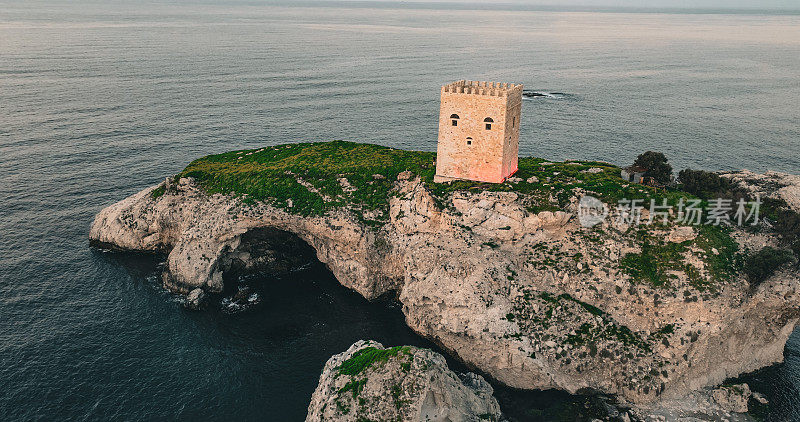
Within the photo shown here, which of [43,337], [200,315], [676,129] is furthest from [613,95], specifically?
[43,337]

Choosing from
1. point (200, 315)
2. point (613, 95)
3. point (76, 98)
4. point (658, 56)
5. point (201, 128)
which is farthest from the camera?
point (658, 56)

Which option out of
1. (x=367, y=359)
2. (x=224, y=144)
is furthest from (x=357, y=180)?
(x=224, y=144)

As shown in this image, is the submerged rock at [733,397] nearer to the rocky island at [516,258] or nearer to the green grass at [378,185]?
the rocky island at [516,258]

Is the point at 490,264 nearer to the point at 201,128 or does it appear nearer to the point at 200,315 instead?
the point at 200,315

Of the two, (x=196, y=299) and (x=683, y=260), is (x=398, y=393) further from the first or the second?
(x=683, y=260)

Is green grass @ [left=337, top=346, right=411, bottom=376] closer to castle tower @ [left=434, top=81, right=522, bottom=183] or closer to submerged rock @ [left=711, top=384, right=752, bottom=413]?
castle tower @ [left=434, top=81, right=522, bottom=183]
